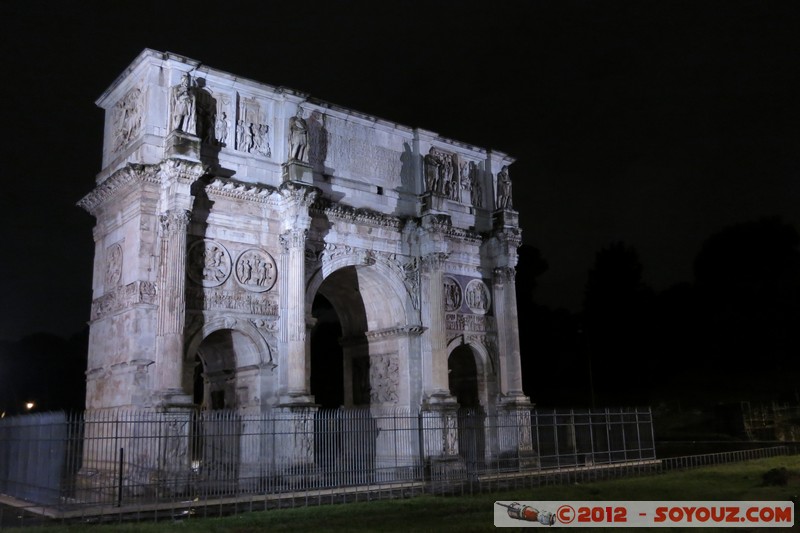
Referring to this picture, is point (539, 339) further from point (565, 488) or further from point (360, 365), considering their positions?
point (565, 488)

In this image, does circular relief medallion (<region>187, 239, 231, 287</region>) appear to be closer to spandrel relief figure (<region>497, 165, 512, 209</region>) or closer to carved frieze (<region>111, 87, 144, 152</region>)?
carved frieze (<region>111, 87, 144, 152</region>)

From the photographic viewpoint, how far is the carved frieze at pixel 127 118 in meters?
19.1

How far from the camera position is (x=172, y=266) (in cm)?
1728

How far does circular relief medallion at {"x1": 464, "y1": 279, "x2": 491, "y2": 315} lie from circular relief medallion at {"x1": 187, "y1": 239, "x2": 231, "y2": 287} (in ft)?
29.9

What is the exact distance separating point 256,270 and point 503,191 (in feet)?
35.0

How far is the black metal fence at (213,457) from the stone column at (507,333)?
2688 millimetres

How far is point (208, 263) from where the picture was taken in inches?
739

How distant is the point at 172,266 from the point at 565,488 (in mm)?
10633

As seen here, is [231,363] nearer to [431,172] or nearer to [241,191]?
[241,191]

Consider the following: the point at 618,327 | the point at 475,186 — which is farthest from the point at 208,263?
the point at 618,327

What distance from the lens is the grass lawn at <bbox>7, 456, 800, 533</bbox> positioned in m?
11.4

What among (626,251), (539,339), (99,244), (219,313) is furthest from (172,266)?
(626,251)

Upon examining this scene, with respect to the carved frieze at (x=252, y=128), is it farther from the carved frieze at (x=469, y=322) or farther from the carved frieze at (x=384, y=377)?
the carved frieze at (x=469, y=322)

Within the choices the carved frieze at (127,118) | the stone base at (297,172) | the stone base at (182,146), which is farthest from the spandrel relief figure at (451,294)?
the carved frieze at (127,118)
